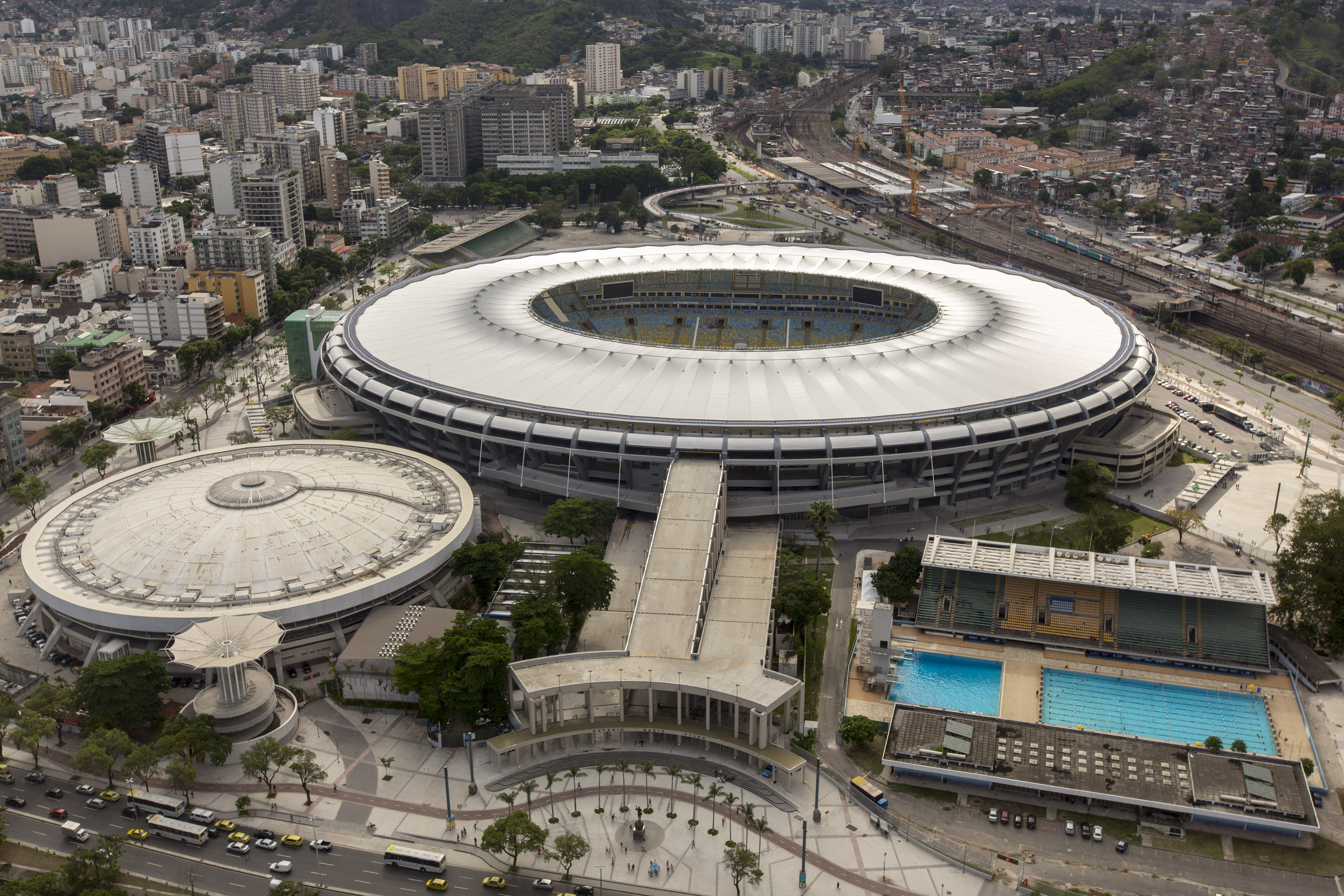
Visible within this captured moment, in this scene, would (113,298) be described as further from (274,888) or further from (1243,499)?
(1243,499)

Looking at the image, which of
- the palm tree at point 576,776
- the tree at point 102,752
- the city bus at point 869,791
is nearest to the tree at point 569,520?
the palm tree at point 576,776

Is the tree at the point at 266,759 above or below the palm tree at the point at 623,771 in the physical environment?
above

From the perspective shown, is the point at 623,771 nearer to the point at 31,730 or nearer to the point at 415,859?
the point at 415,859

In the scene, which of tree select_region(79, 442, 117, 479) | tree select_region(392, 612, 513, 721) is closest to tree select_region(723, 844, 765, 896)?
tree select_region(392, 612, 513, 721)

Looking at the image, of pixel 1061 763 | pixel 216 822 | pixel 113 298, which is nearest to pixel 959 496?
pixel 1061 763

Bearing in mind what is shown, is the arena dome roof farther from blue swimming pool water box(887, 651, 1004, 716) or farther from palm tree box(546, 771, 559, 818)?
blue swimming pool water box(887, 651, 1004, 716)

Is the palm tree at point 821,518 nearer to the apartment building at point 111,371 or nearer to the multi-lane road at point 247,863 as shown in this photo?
the multi-lane road at point 247,863
